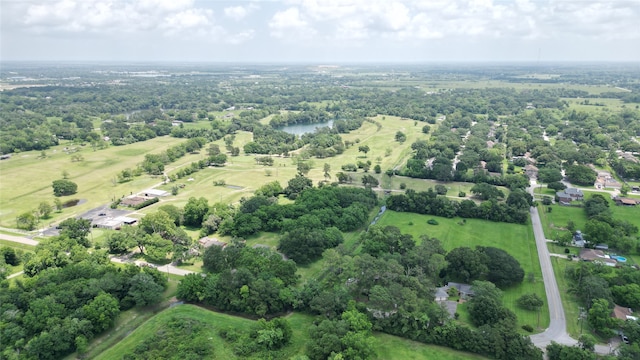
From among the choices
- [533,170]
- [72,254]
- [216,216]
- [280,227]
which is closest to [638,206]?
[533,170]

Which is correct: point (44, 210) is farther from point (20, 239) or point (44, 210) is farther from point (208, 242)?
point (208, 242)

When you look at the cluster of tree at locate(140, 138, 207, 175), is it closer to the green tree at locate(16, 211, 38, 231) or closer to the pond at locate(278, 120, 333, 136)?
the green tree at locate(16, 211, 38, 231)

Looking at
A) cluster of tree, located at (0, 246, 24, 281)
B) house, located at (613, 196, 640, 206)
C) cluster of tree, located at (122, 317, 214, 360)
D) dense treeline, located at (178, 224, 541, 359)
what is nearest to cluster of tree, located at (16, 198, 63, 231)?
cluster of tree, located at (0, 246, 24, 281)

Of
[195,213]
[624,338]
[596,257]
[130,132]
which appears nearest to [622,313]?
[624,338]

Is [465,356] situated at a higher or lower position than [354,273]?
lower

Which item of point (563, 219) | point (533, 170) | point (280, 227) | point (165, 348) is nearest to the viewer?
point (165, 348)

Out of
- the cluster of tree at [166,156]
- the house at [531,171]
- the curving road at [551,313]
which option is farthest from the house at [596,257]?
the cluster of tree at [166,156]

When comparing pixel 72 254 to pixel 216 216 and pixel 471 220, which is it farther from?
pixel 471 220
